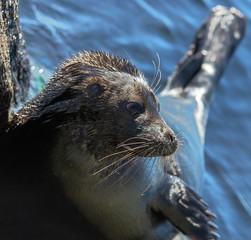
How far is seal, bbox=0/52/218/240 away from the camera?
12.9 ft

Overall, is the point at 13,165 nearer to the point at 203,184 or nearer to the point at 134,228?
the point at 134,228

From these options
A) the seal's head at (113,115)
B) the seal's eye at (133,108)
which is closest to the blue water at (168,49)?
the seal's head at (113,115)

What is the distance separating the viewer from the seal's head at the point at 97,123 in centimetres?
392

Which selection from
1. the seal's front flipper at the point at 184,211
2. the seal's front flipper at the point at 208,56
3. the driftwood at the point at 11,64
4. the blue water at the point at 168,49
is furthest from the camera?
the seal's front flipper at the point at 208,56

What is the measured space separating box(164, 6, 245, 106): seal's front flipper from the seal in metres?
2.62

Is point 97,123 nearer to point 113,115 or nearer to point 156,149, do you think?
point 113,115

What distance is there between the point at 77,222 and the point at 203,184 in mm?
2256

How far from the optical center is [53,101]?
3.98m

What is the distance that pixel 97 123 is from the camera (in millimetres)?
3939

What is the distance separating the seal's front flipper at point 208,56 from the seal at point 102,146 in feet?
8.59

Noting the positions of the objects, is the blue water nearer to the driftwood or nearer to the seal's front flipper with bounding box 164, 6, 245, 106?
the seal's front flipper with bounding box 164, 6, 245, 106

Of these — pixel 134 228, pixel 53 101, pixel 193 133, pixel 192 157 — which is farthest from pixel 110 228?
pixel 193 133

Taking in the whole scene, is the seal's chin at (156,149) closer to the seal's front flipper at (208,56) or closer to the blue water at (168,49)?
the blue water at (168,49)

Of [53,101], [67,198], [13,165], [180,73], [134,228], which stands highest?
[180,73]
